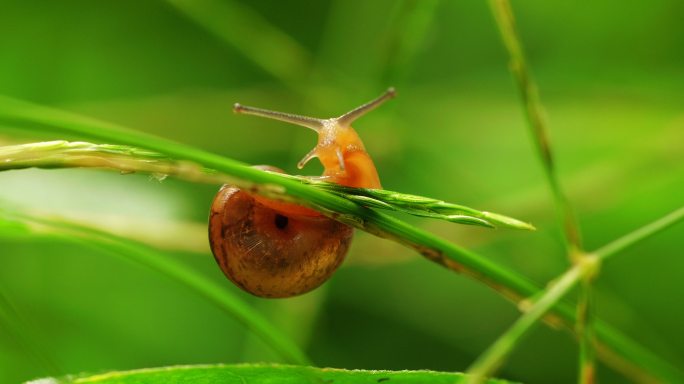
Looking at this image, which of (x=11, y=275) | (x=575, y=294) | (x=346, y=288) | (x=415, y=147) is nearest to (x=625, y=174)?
(x=575, y=294)

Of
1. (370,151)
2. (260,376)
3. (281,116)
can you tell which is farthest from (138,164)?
(370,151)

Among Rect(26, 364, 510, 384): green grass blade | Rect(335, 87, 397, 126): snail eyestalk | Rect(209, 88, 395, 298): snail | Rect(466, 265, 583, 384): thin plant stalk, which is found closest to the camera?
Rect(466, 265, 583, 384): thin plant stalk

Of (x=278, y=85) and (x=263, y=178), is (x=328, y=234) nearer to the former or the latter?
(x=263, y=178)

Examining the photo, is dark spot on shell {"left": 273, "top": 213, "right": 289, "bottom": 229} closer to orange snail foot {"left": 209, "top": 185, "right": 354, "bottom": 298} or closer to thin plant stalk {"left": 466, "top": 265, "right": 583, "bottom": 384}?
orange snail foot {"left": 209, "top": 185, "right": 354, "bottom": 298}

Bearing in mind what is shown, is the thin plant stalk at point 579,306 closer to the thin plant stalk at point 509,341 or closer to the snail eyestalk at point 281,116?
the thin plant stalk at point 509,341

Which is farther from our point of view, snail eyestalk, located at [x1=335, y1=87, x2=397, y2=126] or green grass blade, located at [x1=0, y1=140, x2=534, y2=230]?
A: snail eyestalk, located at [x1=335, y1=87, x2=397, y2=126]

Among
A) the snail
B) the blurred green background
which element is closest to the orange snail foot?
the snail
